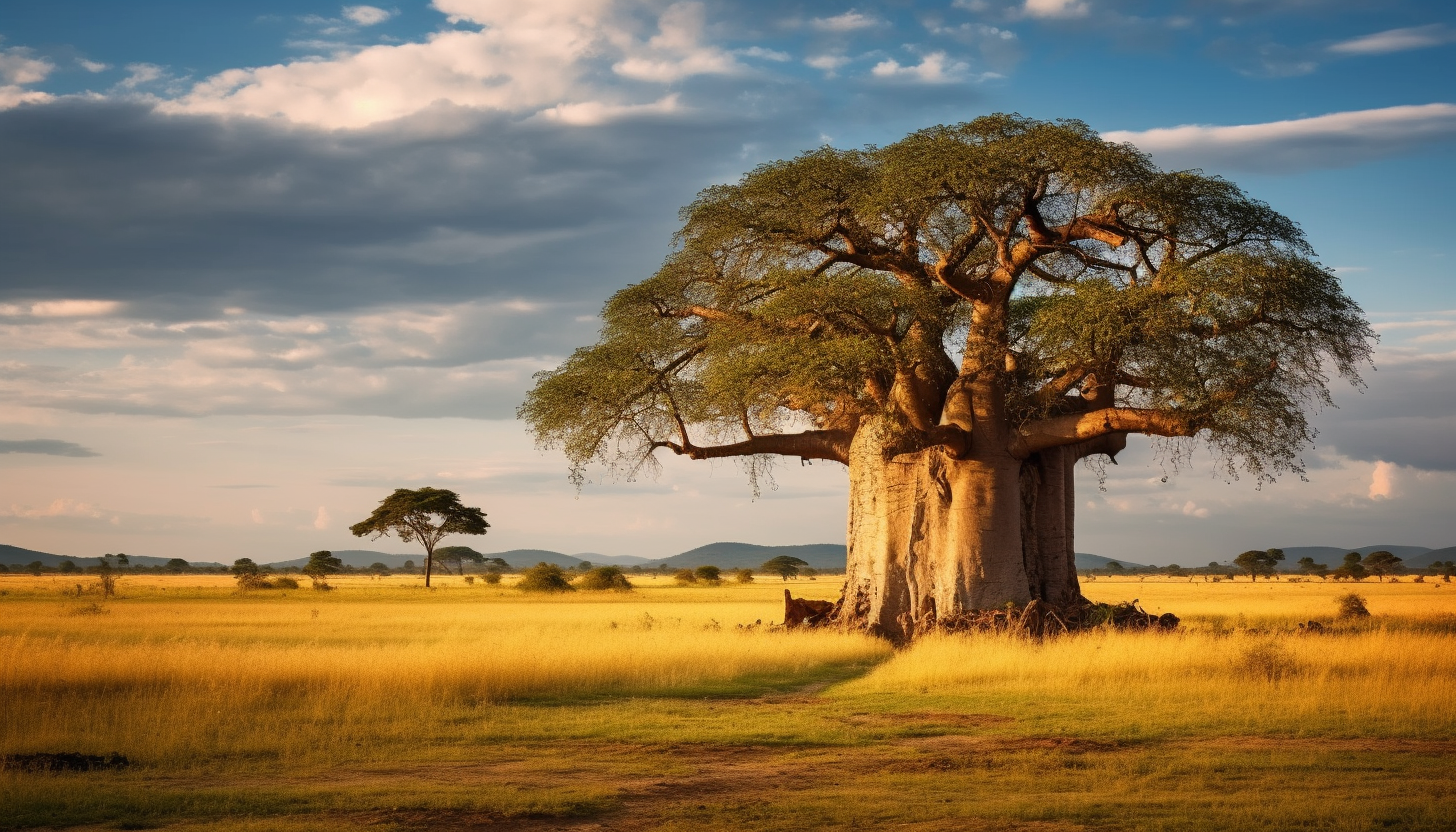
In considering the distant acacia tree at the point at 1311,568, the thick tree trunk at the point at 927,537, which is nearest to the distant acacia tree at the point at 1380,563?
the distant acacia tree at the point at 1311,568

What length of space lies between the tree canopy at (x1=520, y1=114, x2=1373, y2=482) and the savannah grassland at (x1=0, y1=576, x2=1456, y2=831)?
440 cm

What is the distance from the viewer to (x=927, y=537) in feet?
78.1

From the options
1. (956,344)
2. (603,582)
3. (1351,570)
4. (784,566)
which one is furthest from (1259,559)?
(956,344)

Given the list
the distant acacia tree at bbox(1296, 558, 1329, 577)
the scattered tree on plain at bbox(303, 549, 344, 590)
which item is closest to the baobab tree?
the scattered tree on plain at bbox(303, 549, 344, 590)

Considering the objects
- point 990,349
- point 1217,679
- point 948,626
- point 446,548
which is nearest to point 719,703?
A: point 1217,679

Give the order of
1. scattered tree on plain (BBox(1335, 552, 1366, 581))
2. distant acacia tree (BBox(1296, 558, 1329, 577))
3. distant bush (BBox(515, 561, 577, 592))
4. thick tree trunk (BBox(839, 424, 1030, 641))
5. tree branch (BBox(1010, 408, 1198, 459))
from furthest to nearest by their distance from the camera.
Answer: distant acacia tree (BBox(1296, 558, 1329, 577))
scattered tree on plain (BBox(1335, 552, 1366, 581))
distant bush (BBox(515, 561, 577, 592))
thick tree trunk (BBox(839, 424, 1030, 641))
tree branch (BBox(1010, 408, 1198, 459))

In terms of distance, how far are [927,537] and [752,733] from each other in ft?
38.5

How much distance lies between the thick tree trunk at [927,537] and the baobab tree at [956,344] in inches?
1.8

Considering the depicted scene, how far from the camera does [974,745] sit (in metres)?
11.9

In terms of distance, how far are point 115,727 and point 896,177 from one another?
15228mm

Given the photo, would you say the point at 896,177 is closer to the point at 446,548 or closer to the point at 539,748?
the point at 539,748

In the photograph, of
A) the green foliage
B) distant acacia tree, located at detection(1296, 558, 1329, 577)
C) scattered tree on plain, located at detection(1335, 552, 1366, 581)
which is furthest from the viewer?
distant acacia tree, located at detection(1296, 558, 1329, 577)

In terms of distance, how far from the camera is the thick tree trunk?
902 inches

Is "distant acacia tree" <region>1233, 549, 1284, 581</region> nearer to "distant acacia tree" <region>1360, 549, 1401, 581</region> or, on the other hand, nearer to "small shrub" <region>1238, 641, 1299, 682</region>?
"distant acacia tree" <region>1360, 549, 1401, 581</region>
